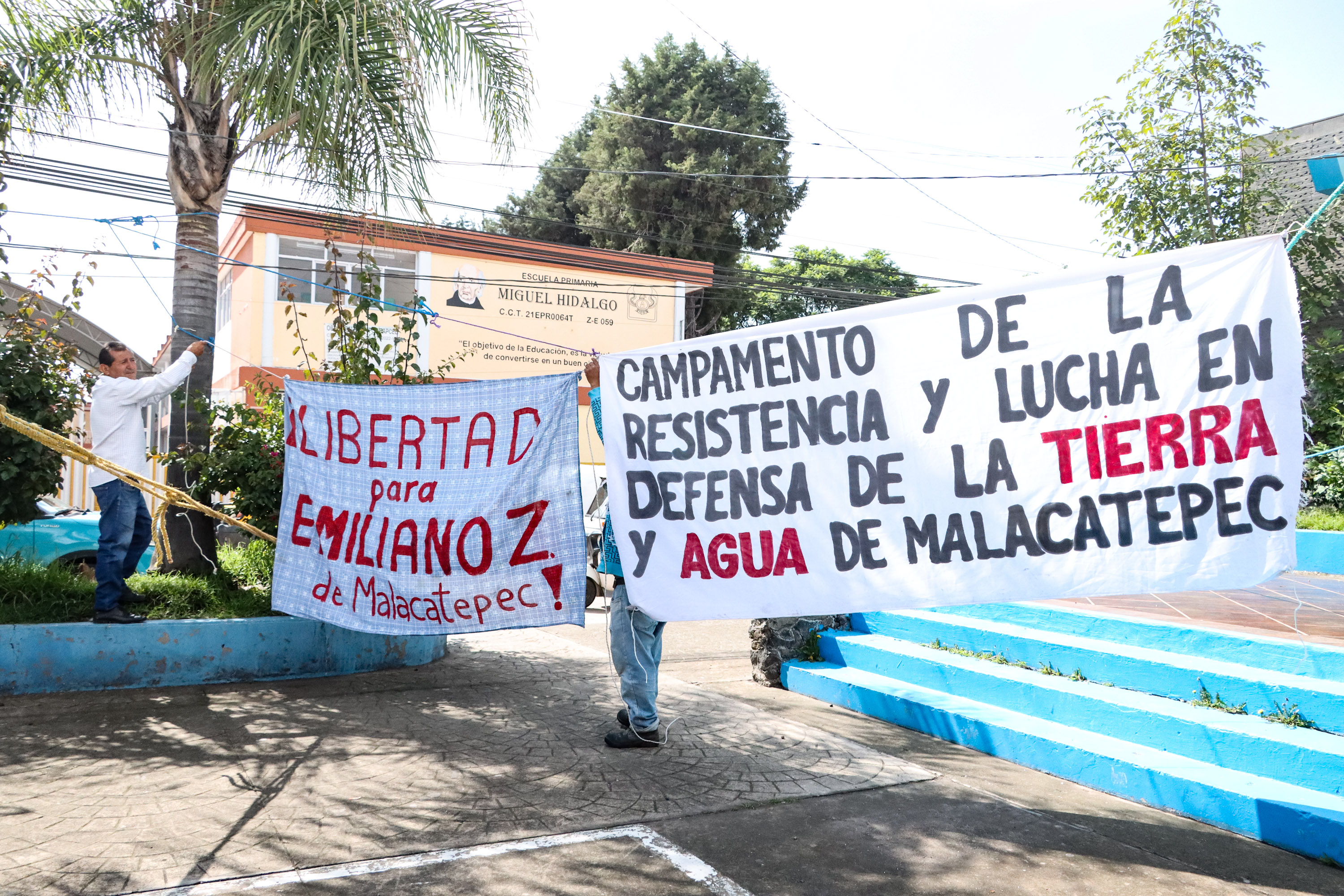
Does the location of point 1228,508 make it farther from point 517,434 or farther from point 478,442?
point 478,442

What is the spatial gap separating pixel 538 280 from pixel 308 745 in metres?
20.4

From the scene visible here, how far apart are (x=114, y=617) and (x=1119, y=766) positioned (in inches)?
227

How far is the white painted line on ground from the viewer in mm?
→ 3154

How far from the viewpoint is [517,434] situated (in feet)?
16.4

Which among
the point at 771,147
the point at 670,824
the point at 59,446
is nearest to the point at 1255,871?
the point at 670,824

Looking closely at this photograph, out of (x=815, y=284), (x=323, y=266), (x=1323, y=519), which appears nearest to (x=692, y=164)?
(x=815, y=284)

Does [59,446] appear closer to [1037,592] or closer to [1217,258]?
[1037,592]

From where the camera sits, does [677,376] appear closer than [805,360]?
No

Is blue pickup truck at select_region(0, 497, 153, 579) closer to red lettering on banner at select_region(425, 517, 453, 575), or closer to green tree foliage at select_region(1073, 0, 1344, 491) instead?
red lettering on banner at select_region(425, 517, 453, 575)

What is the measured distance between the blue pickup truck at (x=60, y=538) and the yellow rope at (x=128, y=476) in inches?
114

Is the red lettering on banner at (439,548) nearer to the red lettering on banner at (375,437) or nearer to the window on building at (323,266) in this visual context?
the red lettering on banner at (375,437)

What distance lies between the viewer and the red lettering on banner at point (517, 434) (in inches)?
196

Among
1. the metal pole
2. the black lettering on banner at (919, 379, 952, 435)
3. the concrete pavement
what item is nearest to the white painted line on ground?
the concrete pavement

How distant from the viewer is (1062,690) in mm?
4988
